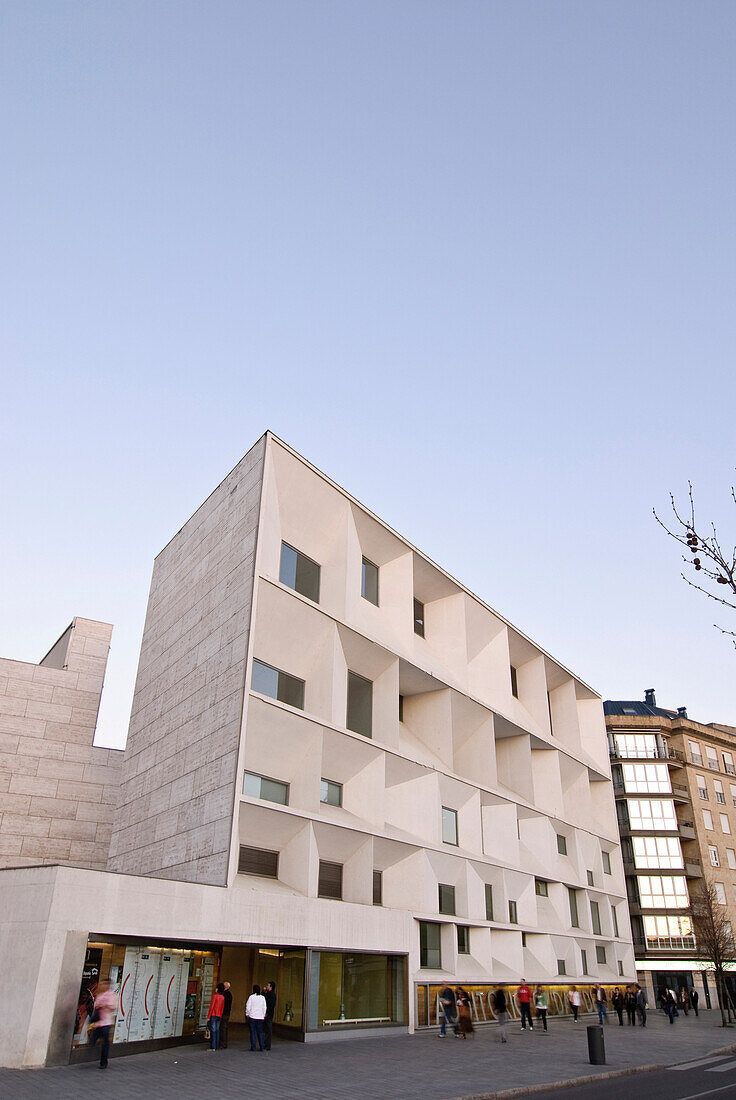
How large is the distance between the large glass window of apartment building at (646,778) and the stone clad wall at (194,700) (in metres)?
36.8

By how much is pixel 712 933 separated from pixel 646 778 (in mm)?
14816

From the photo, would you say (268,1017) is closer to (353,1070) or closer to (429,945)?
(353,1070)

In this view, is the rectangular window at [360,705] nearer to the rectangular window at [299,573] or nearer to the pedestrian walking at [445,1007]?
the rectangular window at [299,573]

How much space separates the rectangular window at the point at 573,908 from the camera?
1395 inches

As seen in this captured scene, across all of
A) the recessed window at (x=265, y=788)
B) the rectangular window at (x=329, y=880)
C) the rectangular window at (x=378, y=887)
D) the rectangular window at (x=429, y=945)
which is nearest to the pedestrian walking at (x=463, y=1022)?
the rectangular window at (x=429, y=945)

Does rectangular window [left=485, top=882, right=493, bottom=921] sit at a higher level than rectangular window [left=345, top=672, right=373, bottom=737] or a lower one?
lower

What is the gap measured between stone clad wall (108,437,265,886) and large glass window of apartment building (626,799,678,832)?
36.7 meters

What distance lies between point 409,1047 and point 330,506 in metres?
16.0

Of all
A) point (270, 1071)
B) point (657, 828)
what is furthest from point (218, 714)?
point (657, 828)

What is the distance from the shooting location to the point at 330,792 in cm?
2452

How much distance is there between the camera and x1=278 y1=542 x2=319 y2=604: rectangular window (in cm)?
2541

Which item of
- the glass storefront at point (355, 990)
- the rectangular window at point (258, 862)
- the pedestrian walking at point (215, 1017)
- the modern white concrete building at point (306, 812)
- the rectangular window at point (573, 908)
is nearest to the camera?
the modern white concrete building at point (306, 812)

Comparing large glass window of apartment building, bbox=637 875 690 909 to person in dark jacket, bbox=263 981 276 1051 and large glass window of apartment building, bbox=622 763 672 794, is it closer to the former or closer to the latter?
large glass window of apartment building, bbox=622 763 672 794

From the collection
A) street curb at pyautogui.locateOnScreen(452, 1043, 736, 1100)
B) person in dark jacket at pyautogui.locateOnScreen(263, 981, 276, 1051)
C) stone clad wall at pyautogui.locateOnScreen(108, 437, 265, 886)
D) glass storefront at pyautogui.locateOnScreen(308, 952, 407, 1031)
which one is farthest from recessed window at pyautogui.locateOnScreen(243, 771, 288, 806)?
street curb at pyautogui.locateOnScreen(452, 1043, 736, 1100)
